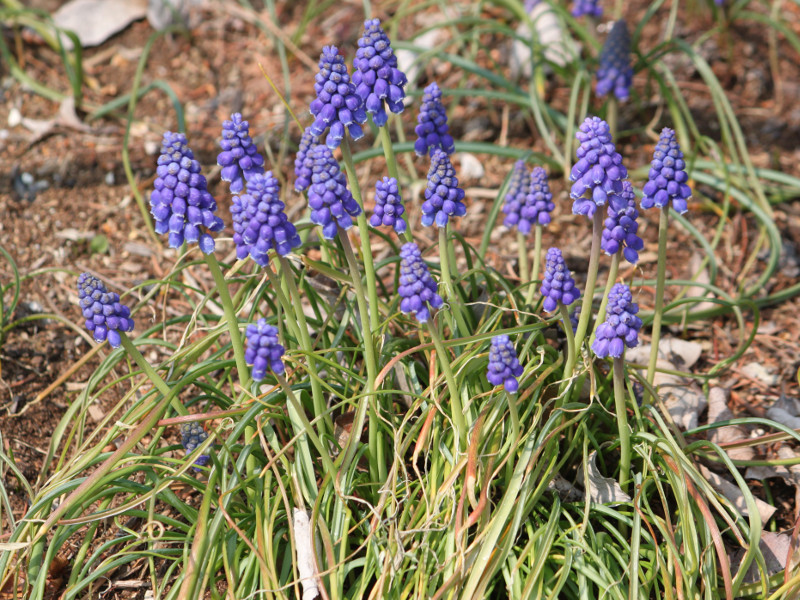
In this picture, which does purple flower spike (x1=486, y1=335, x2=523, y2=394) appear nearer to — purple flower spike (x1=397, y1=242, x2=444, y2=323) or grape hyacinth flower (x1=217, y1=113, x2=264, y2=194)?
purple flower spike (x1=397, y1=242, x2=444, y2=323)

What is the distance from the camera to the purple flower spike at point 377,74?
3.49 m

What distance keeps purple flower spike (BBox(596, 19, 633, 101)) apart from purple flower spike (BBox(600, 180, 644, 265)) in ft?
9.70

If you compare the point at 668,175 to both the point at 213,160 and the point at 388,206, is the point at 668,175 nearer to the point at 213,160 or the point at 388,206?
the point at 388,206

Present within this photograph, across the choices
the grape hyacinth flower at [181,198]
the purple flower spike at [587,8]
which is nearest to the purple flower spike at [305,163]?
the grape hyacinth flower at [181,198]

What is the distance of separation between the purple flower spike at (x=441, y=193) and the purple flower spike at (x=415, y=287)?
501mm

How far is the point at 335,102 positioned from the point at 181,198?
30.8 inches

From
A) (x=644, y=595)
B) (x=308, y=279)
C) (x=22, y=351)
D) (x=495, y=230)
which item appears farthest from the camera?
(x=495, y=230)

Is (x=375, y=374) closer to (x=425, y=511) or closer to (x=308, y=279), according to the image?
(x=425, y=511)

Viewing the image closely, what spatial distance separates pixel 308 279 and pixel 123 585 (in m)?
1.96

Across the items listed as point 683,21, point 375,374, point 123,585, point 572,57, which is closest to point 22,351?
point 123,585

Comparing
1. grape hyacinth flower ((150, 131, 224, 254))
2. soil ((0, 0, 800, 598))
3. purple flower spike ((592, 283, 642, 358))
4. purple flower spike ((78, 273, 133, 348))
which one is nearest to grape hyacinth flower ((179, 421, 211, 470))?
purple flower spike ((78, 273, 133, 348))

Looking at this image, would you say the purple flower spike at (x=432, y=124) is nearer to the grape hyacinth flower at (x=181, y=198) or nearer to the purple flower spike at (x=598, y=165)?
the purple flower spike at (x=598, y=165)

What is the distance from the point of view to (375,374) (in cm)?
379

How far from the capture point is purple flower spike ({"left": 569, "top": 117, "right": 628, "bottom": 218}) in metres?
3.27
